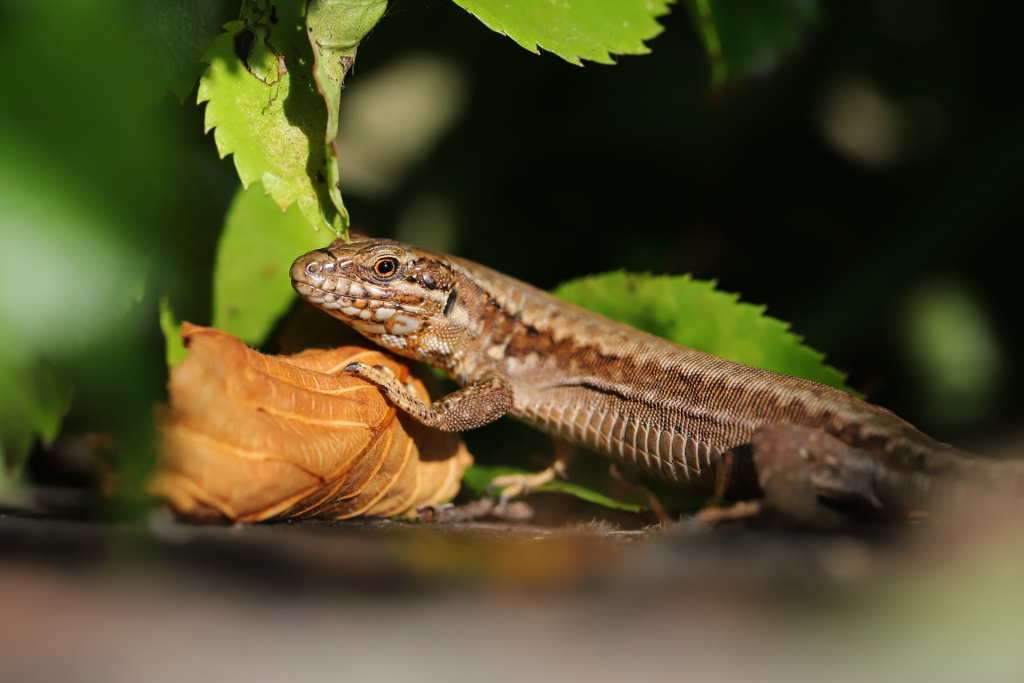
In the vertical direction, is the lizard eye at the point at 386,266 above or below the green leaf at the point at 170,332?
above

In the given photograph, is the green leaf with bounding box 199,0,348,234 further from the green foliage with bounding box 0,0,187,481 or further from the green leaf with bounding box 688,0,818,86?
the green leaf with bounding box 688,0,818,86

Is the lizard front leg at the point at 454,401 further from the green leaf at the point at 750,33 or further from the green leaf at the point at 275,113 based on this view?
the green leaf at the point at 750,33

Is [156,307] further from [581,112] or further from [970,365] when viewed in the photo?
[970,365]

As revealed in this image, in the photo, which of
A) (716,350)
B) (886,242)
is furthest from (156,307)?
(886,242)

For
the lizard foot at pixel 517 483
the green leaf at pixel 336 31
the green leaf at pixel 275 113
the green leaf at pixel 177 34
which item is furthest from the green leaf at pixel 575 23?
the lizard foot at pixel 517 483

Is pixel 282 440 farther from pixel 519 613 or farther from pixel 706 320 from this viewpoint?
pixel 706 320

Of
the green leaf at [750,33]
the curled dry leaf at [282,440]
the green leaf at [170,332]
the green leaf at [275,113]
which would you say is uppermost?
the green leaf at [750,33]
